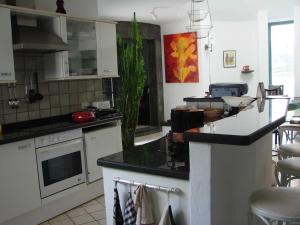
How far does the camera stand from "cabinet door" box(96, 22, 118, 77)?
4.12 metres

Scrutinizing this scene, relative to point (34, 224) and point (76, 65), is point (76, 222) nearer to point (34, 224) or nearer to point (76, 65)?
point (34, 224)

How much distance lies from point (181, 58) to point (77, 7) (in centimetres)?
375

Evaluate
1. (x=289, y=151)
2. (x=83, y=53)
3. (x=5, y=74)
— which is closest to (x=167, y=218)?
(x=289, y=151)

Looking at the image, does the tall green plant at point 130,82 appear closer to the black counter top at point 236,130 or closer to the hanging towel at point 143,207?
the black counter top at point 236,130

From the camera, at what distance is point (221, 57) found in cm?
777

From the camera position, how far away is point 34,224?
315 cm

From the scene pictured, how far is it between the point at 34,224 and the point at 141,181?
1.89 meters

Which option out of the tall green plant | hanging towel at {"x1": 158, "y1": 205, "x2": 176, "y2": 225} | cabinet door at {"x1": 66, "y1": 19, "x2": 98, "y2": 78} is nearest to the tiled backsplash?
cabinet door at {"x1": 66, "y1": 19, "x2": 98, "y2": 78}

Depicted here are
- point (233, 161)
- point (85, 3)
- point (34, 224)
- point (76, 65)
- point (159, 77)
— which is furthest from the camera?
point (159, 77)

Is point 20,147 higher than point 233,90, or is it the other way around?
point 233,90

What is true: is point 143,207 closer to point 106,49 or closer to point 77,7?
point 106,49

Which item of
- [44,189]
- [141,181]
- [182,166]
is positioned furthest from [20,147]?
[182,166]

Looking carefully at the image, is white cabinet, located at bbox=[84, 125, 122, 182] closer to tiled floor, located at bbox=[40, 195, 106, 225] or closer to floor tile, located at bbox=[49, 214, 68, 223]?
tiled floor, located at bbox=[40, 195, 106, 225]

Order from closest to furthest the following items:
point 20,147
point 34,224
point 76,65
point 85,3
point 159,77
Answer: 1. point 20,147
2. point 34,224
3. point 76,65
4. point 85,3
5. point 159,77
